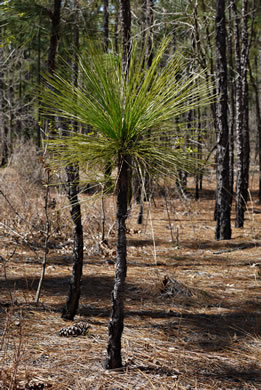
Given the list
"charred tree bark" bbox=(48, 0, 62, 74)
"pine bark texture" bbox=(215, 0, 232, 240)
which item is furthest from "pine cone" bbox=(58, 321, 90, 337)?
"pine bark texture" bbox=(215, 0, 232, 240)

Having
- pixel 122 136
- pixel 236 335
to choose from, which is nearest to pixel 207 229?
pixel 236 335

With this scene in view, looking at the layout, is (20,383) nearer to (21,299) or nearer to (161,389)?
(161,389)

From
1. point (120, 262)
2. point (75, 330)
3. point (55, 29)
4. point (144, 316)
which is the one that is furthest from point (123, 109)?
point (55, 29)

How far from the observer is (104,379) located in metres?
2.49

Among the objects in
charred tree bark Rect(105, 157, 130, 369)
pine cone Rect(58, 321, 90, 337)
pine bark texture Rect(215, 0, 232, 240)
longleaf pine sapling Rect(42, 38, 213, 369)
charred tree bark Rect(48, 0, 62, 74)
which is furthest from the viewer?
pine bark texture Rect(215, 0, 232, 240)

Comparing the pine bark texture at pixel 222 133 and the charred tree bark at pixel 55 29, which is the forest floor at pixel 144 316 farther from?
the charred tree bark at pixel 55 29

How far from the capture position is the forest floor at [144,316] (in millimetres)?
2545

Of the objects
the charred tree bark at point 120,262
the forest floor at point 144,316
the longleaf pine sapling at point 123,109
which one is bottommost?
the forest floor at point 144,316

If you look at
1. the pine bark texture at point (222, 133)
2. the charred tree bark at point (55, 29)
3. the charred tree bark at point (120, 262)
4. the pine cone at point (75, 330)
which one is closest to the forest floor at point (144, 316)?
the pine cone at point (75, 330)

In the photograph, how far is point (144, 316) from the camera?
3.81 metres

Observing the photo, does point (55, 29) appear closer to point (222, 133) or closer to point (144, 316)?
point (144, 316)

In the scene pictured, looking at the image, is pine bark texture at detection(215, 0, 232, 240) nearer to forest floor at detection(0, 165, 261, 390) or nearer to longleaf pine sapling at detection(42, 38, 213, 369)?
forest floor at detection(0, 165, 261, 390)

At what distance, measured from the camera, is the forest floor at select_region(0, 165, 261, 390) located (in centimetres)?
254

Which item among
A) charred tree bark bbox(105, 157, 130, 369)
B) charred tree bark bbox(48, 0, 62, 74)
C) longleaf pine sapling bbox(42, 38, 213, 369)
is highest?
charred tree bark bbox(48, 0, 62, 74)
